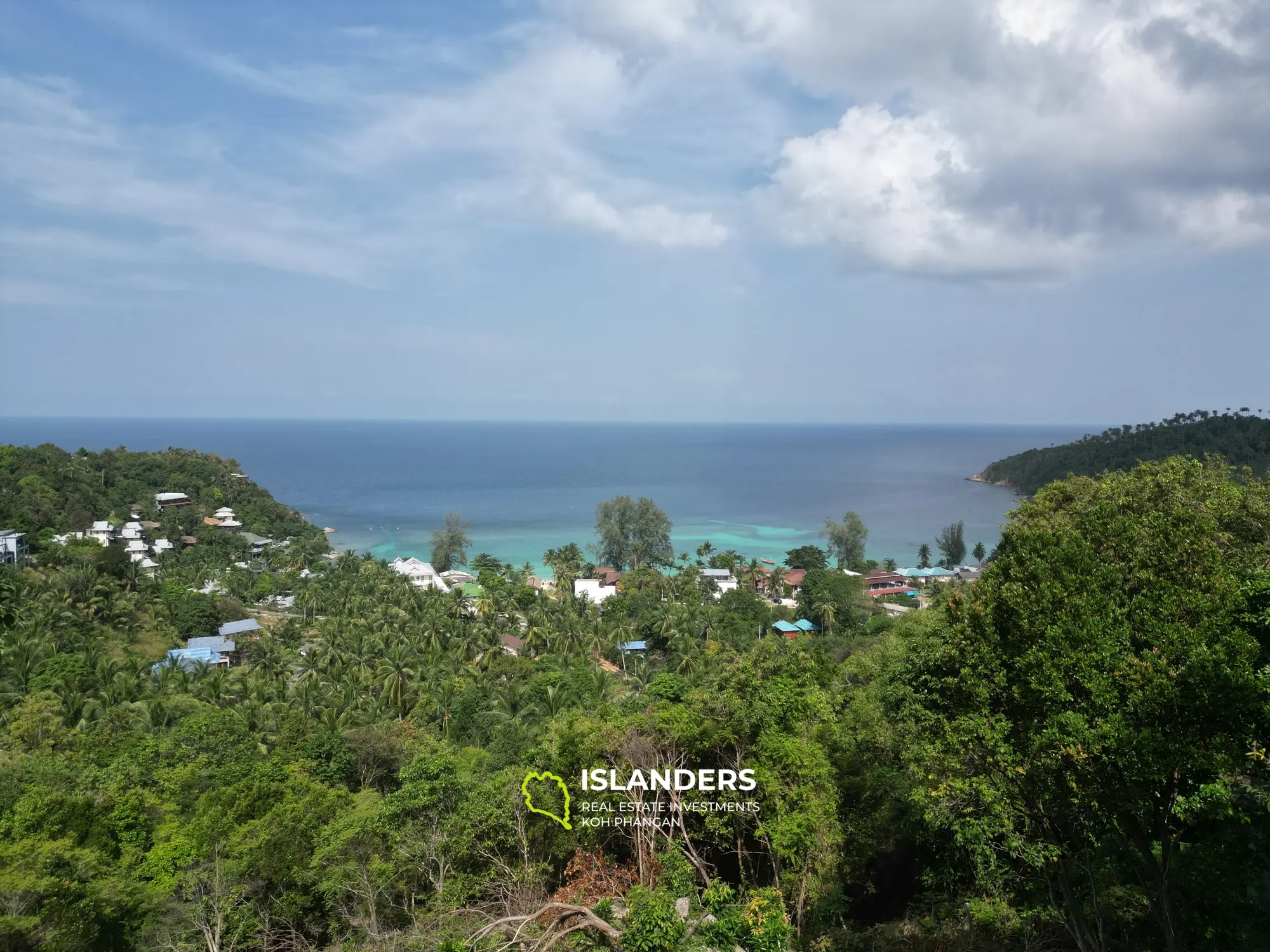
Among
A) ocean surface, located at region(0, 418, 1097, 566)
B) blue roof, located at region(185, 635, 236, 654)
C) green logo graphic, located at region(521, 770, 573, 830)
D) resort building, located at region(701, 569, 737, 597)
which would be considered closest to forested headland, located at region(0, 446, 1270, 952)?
green logo graphic, located at region(521, 770, 573, 830)

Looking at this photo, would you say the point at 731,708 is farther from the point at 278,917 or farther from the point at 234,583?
the point at 234,583

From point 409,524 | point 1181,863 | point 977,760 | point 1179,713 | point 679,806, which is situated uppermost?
point 1179,713

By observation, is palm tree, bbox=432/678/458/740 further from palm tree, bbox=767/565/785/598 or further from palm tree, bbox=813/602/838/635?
palm tree, bbox=767/565/785/598

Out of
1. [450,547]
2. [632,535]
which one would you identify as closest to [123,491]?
[450,547]

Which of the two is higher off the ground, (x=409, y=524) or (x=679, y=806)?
(x=679, y=806)

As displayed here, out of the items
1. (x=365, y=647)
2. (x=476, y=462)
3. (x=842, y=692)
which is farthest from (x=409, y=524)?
(x=476, y=462)

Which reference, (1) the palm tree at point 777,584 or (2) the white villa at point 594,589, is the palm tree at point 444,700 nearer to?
(2) the white villa at point 594,589
